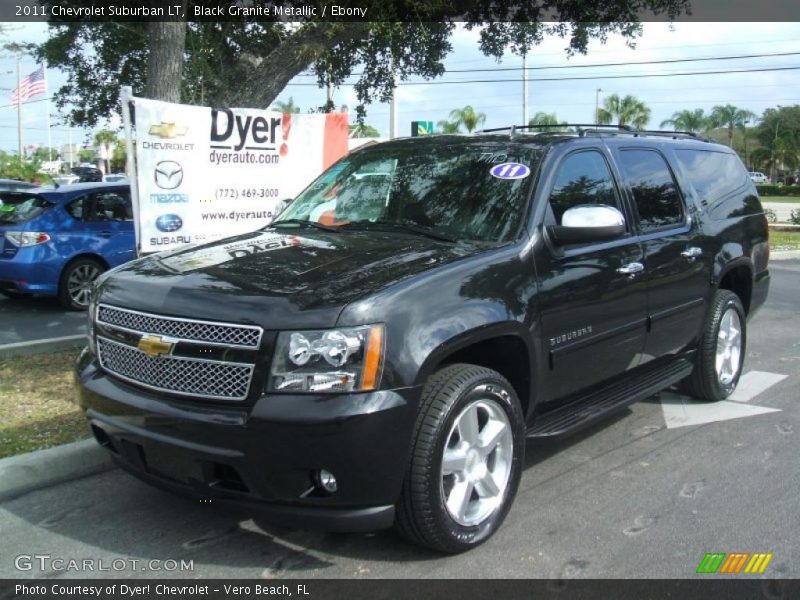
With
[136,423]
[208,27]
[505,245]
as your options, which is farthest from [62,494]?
[208,27]

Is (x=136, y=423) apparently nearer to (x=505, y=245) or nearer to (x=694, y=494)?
(x=505, y=245)

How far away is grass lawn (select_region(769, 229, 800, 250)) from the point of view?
17797mm

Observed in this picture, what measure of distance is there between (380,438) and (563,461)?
1.96 m

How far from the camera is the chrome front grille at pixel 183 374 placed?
9.96 feet

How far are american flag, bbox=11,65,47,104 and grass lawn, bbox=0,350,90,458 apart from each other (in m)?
25.3

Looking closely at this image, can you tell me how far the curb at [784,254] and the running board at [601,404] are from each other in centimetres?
1284

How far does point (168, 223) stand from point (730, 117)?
7743cm

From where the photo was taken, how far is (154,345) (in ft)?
10.6

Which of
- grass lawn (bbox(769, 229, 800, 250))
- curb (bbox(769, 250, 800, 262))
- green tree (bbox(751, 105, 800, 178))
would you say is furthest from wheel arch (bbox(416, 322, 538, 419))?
green tree (bbox(751, 105, 800, 178))

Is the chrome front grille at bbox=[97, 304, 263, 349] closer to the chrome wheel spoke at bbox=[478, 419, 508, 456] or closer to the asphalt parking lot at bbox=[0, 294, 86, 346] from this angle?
the chrome wheel spoke at bbox=[478, 419, 508, 456]

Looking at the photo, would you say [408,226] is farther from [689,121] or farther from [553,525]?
[689,121]

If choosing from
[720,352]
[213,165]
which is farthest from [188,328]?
[720,352]

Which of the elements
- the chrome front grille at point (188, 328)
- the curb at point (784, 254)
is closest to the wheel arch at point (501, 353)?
the chrome front grille at point (188, 328)

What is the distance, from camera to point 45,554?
3.44 m
